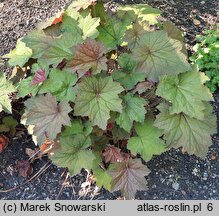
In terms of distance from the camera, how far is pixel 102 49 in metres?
2.33

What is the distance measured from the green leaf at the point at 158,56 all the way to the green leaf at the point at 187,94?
7 centimetres

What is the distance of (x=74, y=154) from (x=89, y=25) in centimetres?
82

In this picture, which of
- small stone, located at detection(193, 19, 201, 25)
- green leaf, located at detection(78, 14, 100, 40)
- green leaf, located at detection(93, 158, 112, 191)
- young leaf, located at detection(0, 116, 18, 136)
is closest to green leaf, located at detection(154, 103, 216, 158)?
green leaf, located at detection(93, 158, 112, 191)

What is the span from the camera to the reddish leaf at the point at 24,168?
9.26ft

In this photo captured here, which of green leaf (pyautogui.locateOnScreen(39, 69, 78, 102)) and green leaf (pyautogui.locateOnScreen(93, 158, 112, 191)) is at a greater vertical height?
green leaf (pyautogui.locateOnScreen(39, 69, 78, 102))

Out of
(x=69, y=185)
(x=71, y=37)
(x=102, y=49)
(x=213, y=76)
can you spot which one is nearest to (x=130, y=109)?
(x=102, y=49)

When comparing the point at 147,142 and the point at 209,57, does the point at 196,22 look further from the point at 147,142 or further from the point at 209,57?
the point at 147,142

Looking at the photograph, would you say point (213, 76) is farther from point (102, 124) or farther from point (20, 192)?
point (20, 192)

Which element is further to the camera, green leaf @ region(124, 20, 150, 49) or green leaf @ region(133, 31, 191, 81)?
green leaf @ region(124, 20, 150, 49)

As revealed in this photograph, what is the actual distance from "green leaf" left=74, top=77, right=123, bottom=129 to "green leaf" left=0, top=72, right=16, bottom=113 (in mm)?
527

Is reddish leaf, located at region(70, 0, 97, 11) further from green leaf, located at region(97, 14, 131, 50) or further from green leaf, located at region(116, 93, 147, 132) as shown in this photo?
green leaf, located at region(116, 93, 147, 132)

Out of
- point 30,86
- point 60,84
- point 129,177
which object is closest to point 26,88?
point 30,86

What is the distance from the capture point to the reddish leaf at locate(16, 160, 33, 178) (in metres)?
2.82

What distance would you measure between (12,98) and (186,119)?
4.39 ft
